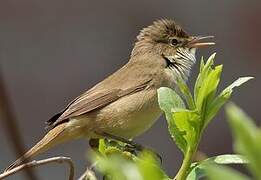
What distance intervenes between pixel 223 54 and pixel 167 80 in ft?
10.5

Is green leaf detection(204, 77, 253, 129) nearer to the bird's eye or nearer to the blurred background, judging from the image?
the bird's eye

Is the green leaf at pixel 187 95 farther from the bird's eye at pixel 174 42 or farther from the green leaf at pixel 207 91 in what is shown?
the bird's eye at pixel 174 42

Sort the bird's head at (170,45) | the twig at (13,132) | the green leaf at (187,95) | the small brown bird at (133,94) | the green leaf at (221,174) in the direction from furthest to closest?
the bird's head at (170,45)
the small brown bird at (133,94)
the green leaf at (187,95)
the twig at (13,132)
the green leaf at (221,174)

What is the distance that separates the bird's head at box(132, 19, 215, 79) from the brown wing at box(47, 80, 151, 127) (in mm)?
218

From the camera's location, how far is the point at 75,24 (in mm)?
6980

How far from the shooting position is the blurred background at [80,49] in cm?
697

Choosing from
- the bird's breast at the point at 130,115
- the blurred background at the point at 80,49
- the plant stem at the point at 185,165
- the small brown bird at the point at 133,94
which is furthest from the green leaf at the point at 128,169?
the blurred background at the point at 80,49

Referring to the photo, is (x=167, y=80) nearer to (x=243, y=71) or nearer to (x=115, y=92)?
(x=115, y=92)

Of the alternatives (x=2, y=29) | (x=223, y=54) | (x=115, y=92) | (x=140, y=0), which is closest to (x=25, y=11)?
(x=2, y=29)

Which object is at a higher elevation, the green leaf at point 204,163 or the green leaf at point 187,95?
the green leaf at point 187,95

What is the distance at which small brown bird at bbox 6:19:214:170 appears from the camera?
3.71 meters

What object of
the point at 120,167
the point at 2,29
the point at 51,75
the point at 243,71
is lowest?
the point at 243,71

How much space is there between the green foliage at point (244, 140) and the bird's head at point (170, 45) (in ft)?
10.6

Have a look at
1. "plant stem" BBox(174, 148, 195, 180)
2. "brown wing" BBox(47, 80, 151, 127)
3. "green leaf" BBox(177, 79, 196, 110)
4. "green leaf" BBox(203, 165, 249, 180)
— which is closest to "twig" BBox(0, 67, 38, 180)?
"green leaf" BBox(203, 165, 249, 180)
